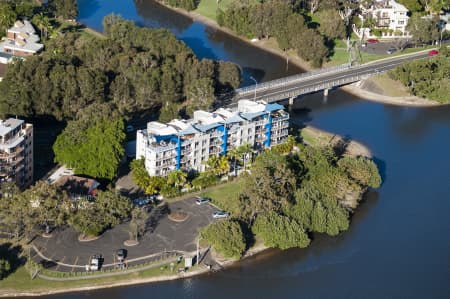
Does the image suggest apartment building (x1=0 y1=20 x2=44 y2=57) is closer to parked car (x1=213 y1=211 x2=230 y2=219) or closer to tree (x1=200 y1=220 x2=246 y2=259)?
parked car (x1=213 y1=211 x2=230 y2=219)

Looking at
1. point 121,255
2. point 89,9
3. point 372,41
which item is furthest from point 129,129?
point 89,9

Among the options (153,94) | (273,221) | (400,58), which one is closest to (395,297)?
(273,221)

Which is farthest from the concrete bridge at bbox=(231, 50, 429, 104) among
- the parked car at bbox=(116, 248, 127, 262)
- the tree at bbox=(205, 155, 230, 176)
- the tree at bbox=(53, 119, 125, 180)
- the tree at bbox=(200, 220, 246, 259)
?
the parked car at bbox=(116, 248, 127, 262)

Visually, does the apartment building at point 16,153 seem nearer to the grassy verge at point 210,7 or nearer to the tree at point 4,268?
the tree at point 4,268

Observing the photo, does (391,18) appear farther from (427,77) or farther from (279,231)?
(279,231)

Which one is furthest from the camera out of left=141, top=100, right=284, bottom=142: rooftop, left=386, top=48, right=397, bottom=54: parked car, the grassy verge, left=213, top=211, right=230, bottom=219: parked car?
the grassy verge

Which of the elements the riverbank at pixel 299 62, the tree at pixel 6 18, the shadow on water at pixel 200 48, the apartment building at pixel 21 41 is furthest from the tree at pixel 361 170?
the tree at pixel 6 18

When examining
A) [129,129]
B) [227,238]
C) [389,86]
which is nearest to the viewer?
[227,238]
